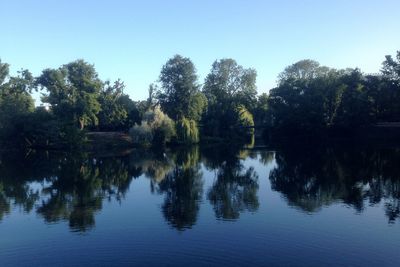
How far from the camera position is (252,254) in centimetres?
1844

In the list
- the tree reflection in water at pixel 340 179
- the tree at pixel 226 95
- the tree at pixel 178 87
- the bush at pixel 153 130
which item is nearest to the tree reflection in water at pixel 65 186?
the tree reflection in water at pixel 340 179

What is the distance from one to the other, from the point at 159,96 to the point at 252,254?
76.1 m

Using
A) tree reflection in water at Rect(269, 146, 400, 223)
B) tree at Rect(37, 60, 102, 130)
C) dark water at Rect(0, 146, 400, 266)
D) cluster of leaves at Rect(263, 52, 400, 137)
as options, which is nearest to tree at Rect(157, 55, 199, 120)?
tree at Rect(37, 60, 102, 130)

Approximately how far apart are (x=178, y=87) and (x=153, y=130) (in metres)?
16.6

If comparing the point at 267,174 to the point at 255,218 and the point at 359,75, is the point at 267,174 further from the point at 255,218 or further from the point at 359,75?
the point at 359,75

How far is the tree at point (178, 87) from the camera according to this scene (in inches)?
3509

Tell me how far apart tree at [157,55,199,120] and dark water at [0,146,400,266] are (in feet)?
136

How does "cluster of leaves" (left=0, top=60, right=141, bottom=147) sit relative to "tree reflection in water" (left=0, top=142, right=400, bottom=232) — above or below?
above

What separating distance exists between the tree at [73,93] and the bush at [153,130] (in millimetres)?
8737

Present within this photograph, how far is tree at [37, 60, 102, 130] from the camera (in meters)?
74.8

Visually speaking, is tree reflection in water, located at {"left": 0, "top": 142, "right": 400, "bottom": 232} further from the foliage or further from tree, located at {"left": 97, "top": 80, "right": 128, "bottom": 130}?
the foliage

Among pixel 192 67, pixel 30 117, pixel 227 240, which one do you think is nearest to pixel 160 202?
pixel 227 240

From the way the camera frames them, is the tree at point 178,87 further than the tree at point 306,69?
No

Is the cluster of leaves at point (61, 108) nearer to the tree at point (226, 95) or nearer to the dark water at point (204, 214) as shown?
the tree at point (226, 95)
